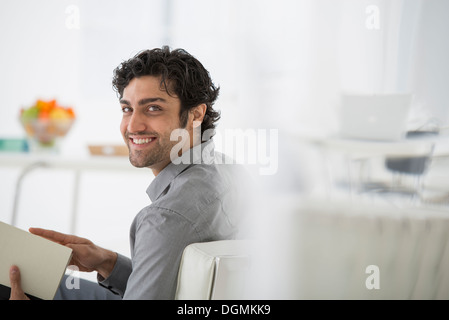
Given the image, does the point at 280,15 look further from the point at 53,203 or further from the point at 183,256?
the point at 53,203

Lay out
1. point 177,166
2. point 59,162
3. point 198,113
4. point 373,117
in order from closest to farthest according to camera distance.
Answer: point 373,117
point 177,166
point 198,113
point 59,162

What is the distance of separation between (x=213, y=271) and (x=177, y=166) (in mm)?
278

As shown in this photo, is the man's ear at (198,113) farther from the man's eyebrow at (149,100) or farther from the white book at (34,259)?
the white book at (34,259)

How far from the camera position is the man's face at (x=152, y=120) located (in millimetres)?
928

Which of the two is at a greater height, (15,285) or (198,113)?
(198,113)

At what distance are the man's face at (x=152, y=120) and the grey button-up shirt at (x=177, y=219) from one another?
0.05m

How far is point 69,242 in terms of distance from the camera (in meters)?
0.98

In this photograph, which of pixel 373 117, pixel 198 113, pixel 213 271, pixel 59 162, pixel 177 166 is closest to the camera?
pixel 213 271

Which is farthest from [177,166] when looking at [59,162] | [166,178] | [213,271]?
[59,162]

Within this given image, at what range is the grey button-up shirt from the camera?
700 millimetres

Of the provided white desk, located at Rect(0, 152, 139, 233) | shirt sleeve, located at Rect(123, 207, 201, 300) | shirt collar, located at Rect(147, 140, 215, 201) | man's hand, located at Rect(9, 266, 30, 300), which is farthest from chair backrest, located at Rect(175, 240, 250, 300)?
white desk, located at Rect(0, 152, 139, 233)

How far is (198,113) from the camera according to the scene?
0.99m

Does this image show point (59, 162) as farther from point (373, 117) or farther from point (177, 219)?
point (373, 117)
